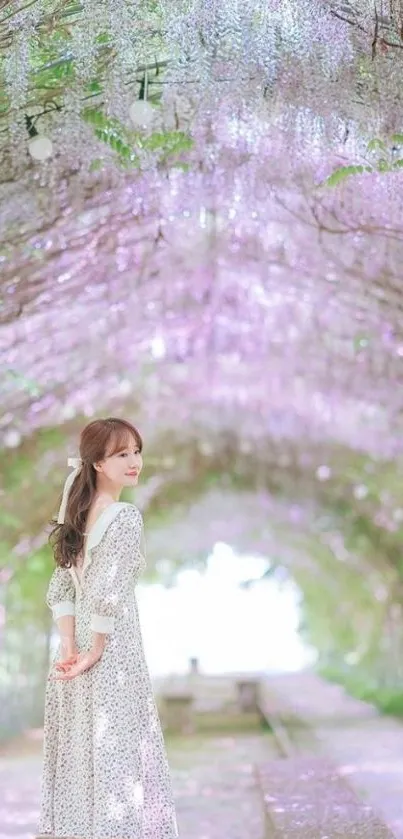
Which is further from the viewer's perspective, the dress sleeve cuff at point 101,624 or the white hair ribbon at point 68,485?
the white hair ribbon at point 68,485

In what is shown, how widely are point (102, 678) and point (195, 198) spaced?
2.92 m

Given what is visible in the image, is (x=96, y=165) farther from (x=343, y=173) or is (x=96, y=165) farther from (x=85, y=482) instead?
(x=85, y=482)

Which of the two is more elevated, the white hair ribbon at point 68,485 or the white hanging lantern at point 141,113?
the white hanging lantern at point 141,113

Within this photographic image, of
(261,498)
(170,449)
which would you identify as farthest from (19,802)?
(261,498)

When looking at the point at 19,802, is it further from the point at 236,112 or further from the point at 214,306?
the point at 236,112

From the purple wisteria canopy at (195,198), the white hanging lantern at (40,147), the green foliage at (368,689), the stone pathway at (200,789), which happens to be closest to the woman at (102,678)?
the purple wisteria canopy at (195,198)

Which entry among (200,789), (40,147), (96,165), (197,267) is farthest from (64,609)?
(200,789)

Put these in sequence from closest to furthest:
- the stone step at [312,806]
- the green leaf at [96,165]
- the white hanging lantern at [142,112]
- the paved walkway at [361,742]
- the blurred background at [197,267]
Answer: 1. the stone step at [312,806]
2. the blurred background at [197,267]
3. the white hanging lantern at [142,112]
4. the green leaf at [96,165]
5. the paved walkway at [361,742]

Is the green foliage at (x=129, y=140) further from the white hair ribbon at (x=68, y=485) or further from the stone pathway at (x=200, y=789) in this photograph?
the stone pathway at (x=200, y=789)

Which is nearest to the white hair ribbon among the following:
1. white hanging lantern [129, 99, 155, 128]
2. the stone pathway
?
white hanging lantern [129, 99, 155, 128]

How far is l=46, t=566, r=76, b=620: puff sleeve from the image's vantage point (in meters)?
3.34

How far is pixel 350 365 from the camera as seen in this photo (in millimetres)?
8367

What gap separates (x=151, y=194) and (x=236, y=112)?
0.76 meters

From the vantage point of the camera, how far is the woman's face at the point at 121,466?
3328 mm
